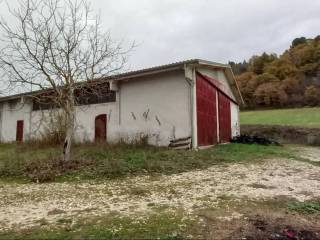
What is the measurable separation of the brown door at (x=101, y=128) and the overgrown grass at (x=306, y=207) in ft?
40.0

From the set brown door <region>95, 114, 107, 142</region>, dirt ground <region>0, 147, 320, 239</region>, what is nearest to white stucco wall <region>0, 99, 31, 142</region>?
brown door <region>95, 114, 107, 142</region>

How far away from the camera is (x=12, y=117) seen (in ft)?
76.3

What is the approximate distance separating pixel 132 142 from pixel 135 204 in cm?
931

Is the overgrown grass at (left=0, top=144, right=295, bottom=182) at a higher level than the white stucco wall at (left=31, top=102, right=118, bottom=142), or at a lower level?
lower

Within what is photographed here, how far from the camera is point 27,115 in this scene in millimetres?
22188

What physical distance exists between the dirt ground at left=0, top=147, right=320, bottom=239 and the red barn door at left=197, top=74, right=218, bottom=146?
17.2 ft

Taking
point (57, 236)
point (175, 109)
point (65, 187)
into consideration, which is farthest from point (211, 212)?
point (175, 109)

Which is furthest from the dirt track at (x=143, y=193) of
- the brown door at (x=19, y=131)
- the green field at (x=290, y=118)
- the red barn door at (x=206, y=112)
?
the green field at (x=290, y=118)

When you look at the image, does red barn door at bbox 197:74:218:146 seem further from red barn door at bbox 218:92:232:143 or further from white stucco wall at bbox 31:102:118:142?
white stucco wall at bbox 31:102:118:142

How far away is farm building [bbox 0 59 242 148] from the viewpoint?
15.0 m

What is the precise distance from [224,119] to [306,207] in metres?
13.4

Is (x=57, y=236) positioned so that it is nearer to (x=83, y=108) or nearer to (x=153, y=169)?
(x=153, y=169)

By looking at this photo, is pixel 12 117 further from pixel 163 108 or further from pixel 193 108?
pixel 193 108

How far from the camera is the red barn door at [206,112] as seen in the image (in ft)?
51.2
